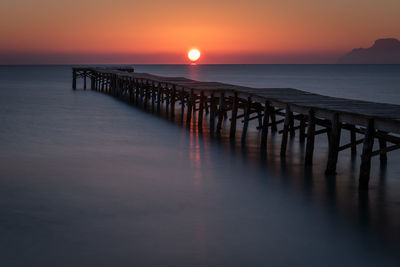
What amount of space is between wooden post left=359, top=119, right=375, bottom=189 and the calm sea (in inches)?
8.5

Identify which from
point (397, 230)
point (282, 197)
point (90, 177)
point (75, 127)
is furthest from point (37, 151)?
point (397, 230)

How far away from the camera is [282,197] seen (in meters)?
8.35

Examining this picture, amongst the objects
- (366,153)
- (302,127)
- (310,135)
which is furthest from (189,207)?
(302,127)

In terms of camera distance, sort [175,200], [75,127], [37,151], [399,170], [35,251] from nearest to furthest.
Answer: [35,251]
[175,200]
[399,170]
[37,151]
[75,127]

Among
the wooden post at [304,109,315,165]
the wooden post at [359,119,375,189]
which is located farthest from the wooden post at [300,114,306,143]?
the wooden post at [359,119,375,189]

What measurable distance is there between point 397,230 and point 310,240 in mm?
1168

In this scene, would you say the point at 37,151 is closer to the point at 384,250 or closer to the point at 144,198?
the point at 144,198

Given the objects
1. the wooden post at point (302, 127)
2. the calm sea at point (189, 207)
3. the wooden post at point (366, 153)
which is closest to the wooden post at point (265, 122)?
the calm sea at point (189, 207)

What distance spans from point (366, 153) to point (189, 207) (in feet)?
9.25

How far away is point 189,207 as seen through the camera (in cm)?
775

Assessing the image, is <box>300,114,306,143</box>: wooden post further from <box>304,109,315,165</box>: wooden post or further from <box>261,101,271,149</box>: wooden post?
<box>304,109,315,165</box>: wooden post

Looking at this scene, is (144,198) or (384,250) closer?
(384,250)

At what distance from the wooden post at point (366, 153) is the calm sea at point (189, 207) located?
0.22 m

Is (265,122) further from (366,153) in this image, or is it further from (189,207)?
(189,207)
